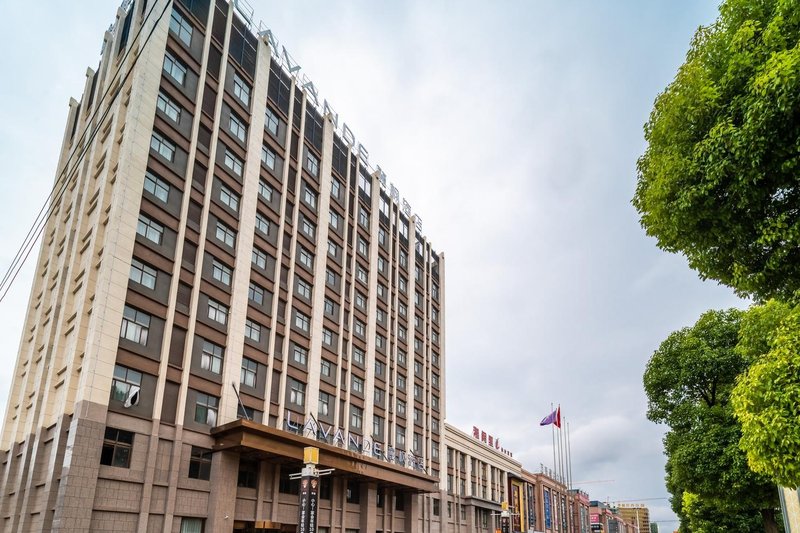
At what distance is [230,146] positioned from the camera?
112 feet

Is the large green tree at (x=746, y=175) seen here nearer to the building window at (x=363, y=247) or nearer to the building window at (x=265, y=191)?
the building window at (x=265, y=191)

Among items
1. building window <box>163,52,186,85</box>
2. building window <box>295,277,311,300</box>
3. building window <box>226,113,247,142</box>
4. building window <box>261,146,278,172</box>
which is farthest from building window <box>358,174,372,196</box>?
building window <box>163,52,186,85</box>

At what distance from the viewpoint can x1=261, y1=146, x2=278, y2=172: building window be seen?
36.8 meters

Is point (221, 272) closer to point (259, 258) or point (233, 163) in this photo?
point (259, 258)

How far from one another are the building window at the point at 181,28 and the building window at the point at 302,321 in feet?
56.2

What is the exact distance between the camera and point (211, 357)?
30219 millimetres

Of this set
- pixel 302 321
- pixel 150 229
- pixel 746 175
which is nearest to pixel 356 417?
pixel 302 321

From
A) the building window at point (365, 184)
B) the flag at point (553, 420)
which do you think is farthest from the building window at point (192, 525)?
the flag at point (553, 420)

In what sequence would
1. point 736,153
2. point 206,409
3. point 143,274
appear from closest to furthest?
point 736,153, point 143,274, point 206,409

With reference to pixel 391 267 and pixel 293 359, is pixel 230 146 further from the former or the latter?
pixel 391 267

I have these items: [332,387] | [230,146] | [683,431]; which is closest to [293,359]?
[332,387]

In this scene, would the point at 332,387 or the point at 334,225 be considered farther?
the point at 334,225

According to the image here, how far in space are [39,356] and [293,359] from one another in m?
13.9

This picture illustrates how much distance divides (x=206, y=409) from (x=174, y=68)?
18.3m
